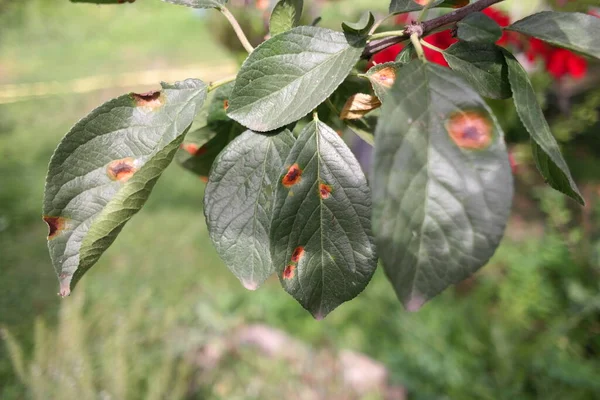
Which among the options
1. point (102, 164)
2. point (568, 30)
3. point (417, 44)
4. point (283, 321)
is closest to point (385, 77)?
point (417, 44)

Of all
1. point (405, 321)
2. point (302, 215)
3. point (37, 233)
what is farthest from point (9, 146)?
point (302, 215)

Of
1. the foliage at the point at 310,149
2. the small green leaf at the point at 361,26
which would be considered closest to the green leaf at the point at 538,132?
the foliage at the point at 310,149

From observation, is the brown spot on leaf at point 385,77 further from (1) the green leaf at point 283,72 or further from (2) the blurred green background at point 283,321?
(2) the blurred green background at point 283,321

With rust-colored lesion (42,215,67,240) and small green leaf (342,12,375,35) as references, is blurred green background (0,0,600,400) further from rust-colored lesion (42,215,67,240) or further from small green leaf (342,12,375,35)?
small green leaf (342,12,375,35)

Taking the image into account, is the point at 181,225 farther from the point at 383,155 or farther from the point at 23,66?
the point at 23,66

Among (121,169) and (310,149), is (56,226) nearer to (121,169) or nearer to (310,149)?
(121,169)
